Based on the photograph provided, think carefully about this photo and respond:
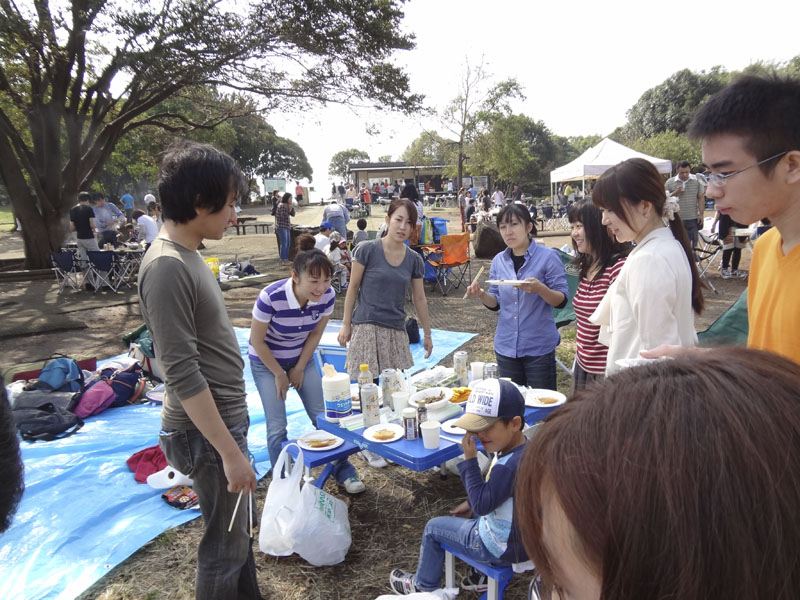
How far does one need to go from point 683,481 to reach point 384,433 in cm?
259

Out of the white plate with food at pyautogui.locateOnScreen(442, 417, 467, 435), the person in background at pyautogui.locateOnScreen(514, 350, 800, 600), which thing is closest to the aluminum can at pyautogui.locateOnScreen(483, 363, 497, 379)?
the white plate with food at pyautogui.locateOnScreen(442, 417, 467, 435)

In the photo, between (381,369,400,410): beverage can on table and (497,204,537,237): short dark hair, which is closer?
(381,369,400,410): beverage can on table

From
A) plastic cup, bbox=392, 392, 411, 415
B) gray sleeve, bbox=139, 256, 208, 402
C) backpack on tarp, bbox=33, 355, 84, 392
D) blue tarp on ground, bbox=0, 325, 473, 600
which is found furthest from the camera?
backpack on tarp, bbox=33, 355, 84, 392

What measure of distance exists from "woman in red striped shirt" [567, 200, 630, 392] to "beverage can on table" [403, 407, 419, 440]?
1.08 meters

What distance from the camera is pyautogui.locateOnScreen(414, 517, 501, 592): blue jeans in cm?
222

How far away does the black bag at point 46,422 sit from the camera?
428 centimetres

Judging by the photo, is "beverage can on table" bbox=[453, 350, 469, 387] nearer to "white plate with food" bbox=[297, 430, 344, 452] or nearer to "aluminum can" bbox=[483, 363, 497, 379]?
"aluminum can" bbox=[483, 363, 497, 379]

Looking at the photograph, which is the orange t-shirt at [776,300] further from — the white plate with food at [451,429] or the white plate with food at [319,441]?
the white plate with food at [319,441]

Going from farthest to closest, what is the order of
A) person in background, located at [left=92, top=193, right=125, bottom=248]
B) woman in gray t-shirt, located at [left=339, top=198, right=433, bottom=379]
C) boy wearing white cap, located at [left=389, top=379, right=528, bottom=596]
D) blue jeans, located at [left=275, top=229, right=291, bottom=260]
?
blue jeans, located at [left=275, top=229, right=291, bottom=260] < person in background, located at [left=92, top=193, right=125, bottom=248] < woman in gray t-shirt, located at [left=339, top=198, right=433, bottom=379] < boy wearing white cap, located at [left=389, top=379, right=528, bottom=596]

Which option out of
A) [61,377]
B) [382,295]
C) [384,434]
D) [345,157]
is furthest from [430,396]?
[345,157]

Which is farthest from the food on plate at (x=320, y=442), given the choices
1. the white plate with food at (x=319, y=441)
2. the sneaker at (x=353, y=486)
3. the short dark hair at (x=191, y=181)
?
the short dark hair at (x=191, y=181)

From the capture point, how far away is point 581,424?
1.52 feet

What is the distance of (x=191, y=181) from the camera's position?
1.76 meters

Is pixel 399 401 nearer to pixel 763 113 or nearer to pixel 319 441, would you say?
pixel 319 441
